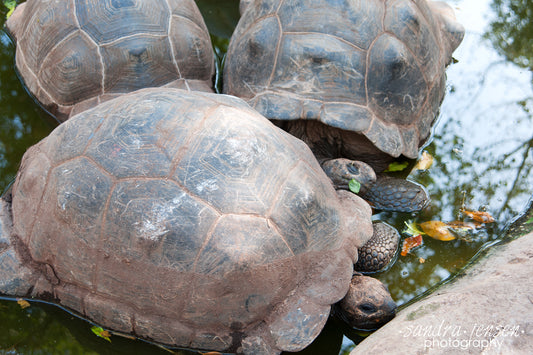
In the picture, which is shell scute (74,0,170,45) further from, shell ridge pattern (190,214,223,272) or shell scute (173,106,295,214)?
shell ridge pattern (190,214,223,272)

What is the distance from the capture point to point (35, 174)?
282 cm

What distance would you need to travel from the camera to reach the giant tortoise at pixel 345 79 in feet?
11.4

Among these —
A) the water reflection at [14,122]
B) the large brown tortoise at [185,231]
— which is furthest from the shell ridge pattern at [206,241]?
the water reflection at [14,122]

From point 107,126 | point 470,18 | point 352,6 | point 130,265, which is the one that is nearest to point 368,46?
point 352,6

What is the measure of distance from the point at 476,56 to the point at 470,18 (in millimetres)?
629

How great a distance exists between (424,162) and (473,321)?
1906 millimetres

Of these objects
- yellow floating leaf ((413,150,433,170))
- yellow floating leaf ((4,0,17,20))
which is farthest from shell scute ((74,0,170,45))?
yellow floating leaf ((413,150,433,170))

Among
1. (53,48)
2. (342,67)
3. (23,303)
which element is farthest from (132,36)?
(23,303)

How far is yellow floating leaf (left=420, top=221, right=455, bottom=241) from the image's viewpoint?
11.9 ft

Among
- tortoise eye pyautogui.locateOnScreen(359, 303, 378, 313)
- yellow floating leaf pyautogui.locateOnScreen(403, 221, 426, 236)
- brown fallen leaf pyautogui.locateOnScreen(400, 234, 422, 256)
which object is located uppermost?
tortoise eye pyautogui.locateOnScreen(359, 303, 378, 313)

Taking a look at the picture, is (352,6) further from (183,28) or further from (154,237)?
(154,237)

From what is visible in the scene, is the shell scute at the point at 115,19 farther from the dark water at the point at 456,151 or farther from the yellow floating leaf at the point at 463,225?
the yellow floating leaf at the point at 463,225

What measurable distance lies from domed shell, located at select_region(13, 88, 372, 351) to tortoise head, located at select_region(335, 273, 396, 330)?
16cm

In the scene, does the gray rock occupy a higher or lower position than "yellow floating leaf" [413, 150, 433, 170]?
higher
